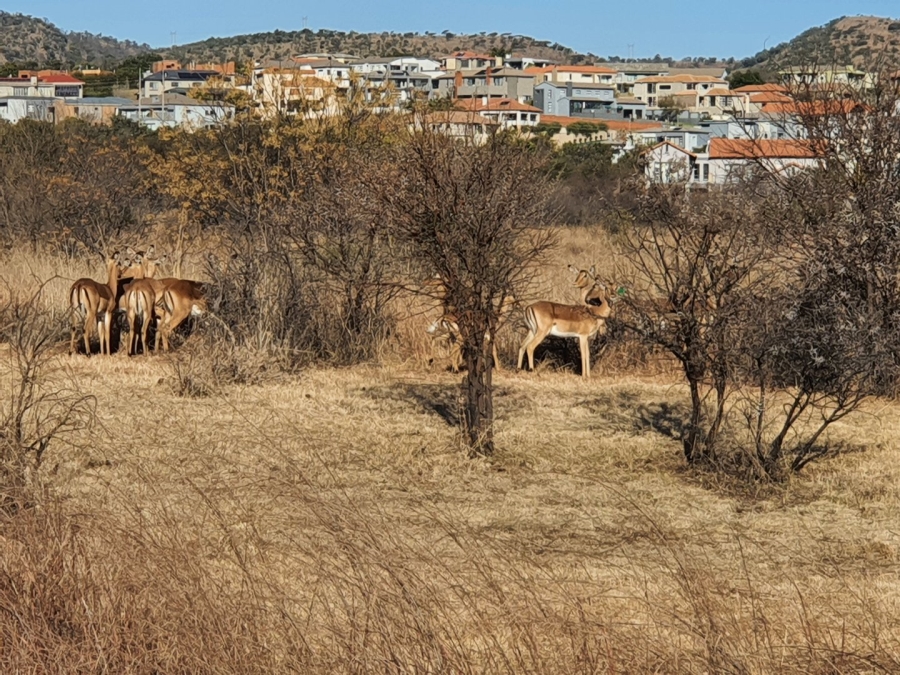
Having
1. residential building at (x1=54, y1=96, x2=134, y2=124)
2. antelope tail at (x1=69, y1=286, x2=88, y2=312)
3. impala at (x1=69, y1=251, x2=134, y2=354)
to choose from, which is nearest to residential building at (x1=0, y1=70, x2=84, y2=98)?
residential building at (x1=54, y1=96, x2=134, y2=124)

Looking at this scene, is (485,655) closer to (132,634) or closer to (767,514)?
(132,634)

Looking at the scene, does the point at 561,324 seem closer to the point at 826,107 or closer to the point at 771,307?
the point at 826,107

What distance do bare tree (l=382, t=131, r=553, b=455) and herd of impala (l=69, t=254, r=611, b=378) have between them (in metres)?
3.58

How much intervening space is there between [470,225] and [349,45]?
167 meters

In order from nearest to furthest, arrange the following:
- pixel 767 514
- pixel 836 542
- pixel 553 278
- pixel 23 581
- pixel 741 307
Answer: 1. pixel 23 581
2. pixel 836 542
3. pixel 767 514
4. pixel 741 307
5. pixel 553 278

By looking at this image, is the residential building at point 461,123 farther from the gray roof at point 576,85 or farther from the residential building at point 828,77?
the gray roof at point 576,85

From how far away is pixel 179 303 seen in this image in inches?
671

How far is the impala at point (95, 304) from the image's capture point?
16.5 m

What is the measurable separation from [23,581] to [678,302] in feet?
22.0

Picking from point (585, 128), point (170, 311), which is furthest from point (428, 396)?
point (585, 128)

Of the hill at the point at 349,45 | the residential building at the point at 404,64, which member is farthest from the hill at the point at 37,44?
the residential building at the point at 404,64

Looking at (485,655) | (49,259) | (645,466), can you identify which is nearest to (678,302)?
(645,466)

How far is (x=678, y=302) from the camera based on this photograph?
11.3m

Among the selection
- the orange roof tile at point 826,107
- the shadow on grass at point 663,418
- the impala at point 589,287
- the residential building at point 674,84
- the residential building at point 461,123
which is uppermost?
the residential building at point 674,84
